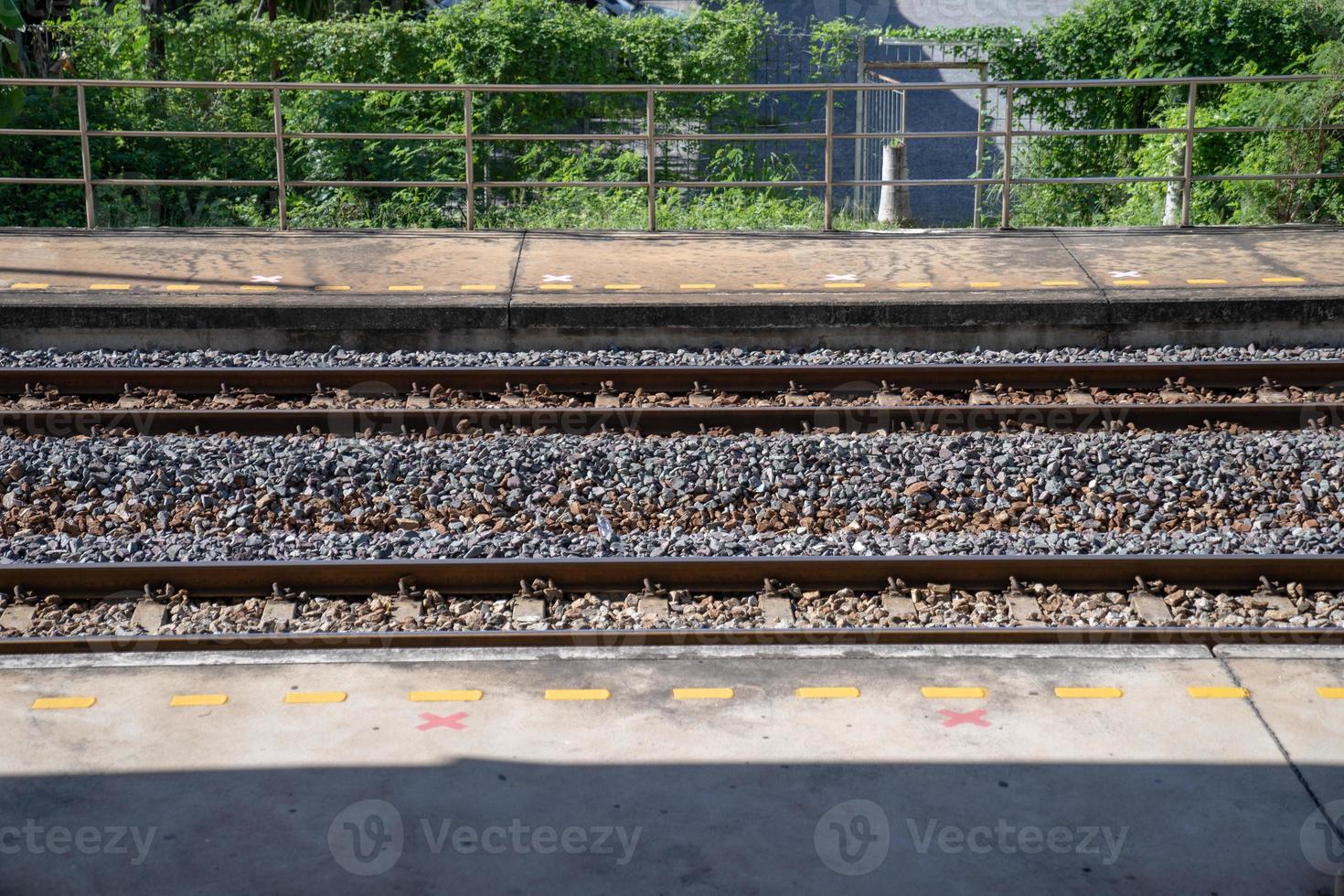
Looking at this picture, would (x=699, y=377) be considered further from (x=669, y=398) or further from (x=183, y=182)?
(x=183, y=182)

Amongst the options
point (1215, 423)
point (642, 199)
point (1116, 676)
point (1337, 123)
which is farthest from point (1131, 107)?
point (1116, 676)

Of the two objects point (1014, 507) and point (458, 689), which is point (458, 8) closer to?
point (1014, 507)

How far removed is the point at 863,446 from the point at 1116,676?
2984 mm

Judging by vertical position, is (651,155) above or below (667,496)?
above

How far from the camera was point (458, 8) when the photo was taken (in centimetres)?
1875

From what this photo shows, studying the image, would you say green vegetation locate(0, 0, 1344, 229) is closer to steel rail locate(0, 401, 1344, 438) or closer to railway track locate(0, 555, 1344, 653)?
steel rail locate(0, 401, 1344, 438)

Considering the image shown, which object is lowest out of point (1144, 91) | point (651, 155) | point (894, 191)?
point (894, 191)

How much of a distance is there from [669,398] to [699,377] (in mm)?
307

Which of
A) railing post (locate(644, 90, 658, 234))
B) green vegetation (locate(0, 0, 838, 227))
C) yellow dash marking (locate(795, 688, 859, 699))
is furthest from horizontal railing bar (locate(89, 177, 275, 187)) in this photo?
yellow dash marking (locate(795, 688, 859, 699))

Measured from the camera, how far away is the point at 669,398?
9875mm

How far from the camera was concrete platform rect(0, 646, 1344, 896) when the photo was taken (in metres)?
4.64

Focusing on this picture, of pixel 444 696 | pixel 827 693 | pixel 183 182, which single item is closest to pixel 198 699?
pixel 444 696

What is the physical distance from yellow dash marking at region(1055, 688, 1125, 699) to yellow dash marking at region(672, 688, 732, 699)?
133cm

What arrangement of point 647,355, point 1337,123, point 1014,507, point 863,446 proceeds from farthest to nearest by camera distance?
point 1337,123 < point 647,355 < point 863,446 < point 1014,507
